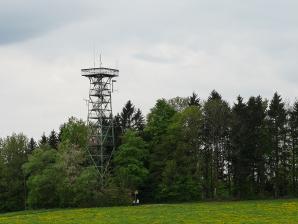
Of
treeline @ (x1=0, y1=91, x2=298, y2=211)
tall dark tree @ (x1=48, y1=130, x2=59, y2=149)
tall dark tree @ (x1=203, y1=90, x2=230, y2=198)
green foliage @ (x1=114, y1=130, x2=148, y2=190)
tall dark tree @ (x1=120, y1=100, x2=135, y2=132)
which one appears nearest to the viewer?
treeline @ (x1=0, y1=91, x2=298, y2=211)

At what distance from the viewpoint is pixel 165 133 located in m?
99.3

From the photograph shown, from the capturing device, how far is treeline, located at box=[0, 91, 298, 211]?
306 ft

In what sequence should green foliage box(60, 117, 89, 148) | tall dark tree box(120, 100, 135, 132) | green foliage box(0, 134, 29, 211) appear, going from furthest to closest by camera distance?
tall dark tree box(120, 100, 135, 132)
green foliage box(60, 117, 89, 148)
green foliage box(0, 134, 29, 211)

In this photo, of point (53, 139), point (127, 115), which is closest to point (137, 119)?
point (127, 115)

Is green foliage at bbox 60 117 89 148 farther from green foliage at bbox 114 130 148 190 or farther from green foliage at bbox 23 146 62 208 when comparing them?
green foliage at bbox 114 130 148 190

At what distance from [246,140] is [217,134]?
6211 mm

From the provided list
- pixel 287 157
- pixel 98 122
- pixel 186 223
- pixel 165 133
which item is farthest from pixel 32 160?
pixel 186 223

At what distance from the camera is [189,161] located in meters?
94.8

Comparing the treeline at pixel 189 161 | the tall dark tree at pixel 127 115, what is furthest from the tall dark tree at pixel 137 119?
the treeline at pixel 189 161

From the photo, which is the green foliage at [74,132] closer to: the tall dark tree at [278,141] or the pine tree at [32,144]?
the pine tree at [32,144]

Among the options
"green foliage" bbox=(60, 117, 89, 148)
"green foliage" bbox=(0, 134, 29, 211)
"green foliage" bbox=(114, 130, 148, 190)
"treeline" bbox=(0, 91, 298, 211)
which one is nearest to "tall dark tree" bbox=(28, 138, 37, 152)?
"green foliage" bbox=(0, 134, 29, 211)

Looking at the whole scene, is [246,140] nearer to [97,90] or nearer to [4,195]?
[97,90]

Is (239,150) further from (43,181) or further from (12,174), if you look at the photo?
(12,174)

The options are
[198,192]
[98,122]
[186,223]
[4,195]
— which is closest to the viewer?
[186,223]
